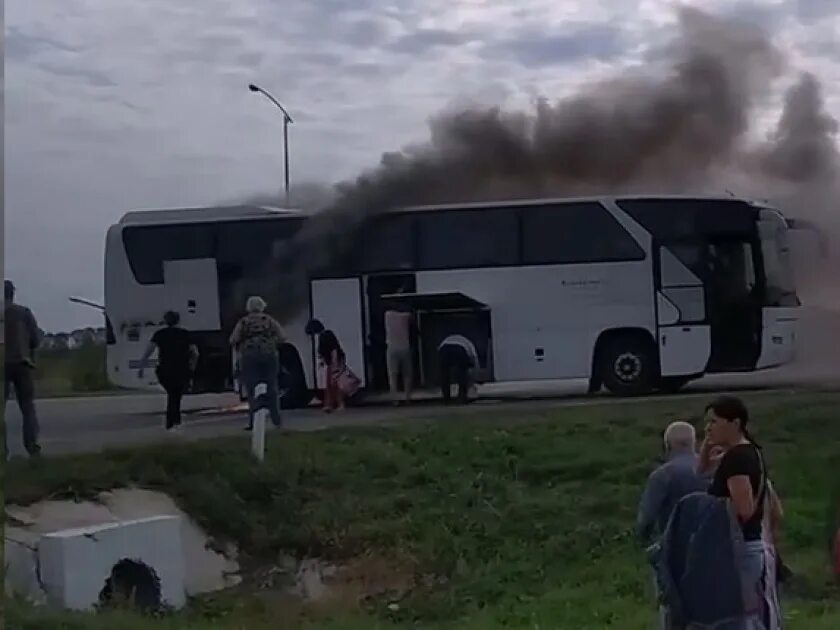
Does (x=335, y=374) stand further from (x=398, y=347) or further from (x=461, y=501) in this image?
(x=461, y=501)

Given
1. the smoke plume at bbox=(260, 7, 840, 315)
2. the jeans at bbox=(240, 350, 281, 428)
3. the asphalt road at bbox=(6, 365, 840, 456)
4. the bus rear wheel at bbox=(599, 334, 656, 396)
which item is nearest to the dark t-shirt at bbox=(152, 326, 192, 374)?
the asphalt road at bbox=(6, 365, 840, 456)

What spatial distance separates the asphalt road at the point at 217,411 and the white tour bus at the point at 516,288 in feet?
0.22

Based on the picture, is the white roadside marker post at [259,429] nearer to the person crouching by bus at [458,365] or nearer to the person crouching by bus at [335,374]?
the person crouching by bus at [335,374]

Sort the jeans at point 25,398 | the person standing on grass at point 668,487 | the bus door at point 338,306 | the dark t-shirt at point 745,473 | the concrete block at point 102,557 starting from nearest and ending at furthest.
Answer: the dark t-shirt at point 745,473
the person standing on grass at point 668,487
the concrete block at point 102,557
the jeans at point 25,398
the bus door at point 338,306

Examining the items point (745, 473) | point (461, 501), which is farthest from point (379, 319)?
point (745, 473)

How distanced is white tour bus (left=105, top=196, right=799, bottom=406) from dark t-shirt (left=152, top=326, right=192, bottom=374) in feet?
0.18

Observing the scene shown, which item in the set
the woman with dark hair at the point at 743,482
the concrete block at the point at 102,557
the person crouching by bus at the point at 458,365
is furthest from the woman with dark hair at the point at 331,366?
the woman with dark hair at the point at 743,482

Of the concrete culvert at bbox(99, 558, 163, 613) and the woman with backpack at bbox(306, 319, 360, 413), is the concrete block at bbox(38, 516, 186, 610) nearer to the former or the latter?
the concrete culvert at bbox(99, 558, 163, 613)

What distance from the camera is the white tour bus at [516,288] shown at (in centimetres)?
535

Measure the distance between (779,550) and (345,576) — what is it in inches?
69.8

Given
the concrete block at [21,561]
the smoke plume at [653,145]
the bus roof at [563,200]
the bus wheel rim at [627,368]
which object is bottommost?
the concrete block at [21,561]

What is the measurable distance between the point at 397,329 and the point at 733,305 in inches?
57.7

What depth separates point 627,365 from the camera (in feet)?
18.1

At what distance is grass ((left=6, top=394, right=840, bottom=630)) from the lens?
17.2 ft
